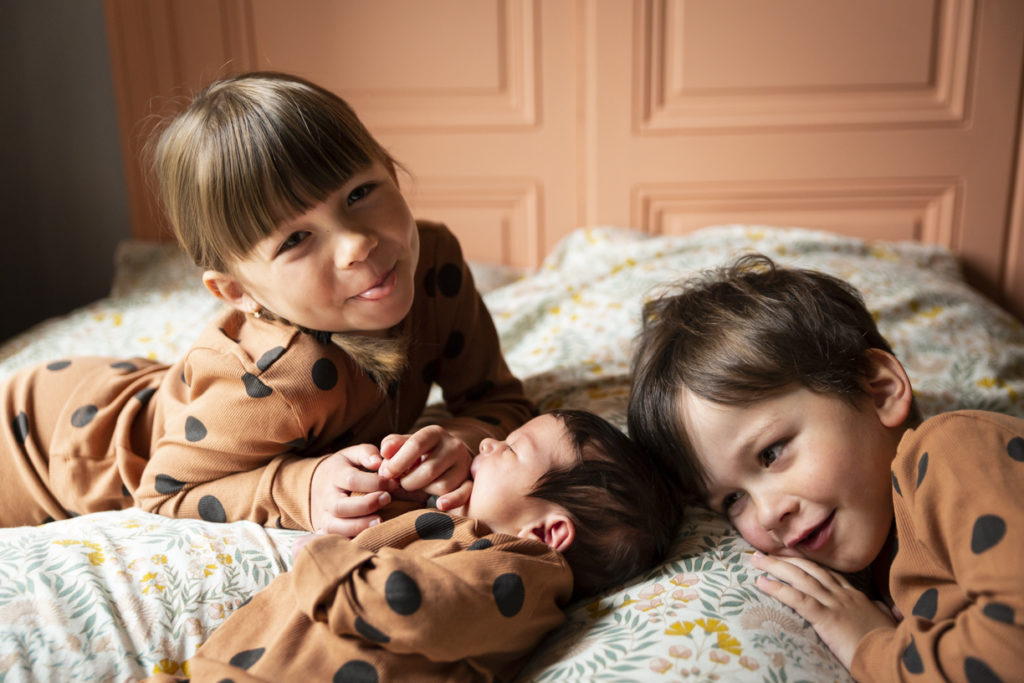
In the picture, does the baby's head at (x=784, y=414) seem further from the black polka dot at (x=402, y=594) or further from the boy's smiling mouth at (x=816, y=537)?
the black polka dot at (x=402, y=594)

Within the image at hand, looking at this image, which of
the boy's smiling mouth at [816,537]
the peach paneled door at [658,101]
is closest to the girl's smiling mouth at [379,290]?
the boy's smiling mouth at [816,537]

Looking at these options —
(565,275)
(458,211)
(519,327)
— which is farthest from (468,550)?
(458,211)

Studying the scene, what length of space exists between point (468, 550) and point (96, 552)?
1.38 feet

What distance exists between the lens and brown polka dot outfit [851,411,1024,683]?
0.64 m

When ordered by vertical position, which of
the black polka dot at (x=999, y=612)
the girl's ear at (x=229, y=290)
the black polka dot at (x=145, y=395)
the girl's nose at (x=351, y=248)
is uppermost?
the girl's nose at (x=351, y=248)

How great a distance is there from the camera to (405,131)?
2152mm

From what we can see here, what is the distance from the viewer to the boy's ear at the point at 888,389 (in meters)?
0.88

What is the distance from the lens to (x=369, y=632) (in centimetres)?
70

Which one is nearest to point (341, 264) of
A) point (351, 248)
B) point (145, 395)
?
point (351, 248)

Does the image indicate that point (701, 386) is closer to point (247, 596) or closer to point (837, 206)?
point (247, 596)

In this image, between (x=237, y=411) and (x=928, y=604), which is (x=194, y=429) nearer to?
(x=237, y=411)

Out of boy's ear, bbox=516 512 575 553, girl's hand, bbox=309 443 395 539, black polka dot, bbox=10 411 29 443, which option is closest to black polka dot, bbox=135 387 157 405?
black polka dot, bbox=10 411 29 443

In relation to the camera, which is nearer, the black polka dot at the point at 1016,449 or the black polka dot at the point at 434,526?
the black polka dot at the point at 1016,449

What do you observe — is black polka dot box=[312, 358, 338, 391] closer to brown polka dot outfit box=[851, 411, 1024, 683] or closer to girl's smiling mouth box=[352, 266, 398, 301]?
girl's smiling mouth box=[352, 266, 398, 301]
